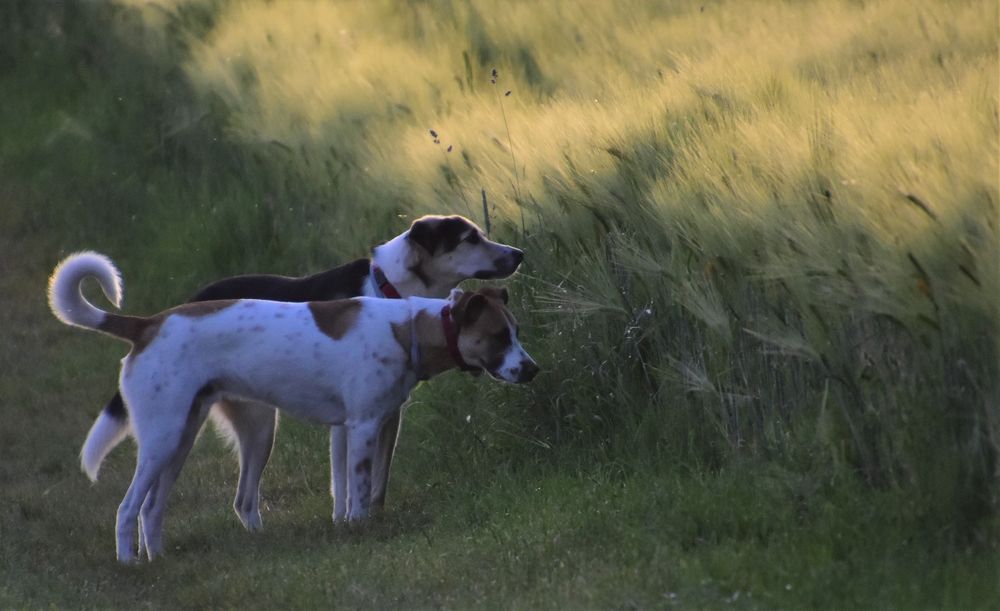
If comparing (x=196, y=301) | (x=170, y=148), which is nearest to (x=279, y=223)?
(x=170, y=148)

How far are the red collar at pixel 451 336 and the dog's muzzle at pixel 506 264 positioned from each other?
0.69 meters

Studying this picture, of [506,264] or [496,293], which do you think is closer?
[496,293]

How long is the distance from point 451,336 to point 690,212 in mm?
1363

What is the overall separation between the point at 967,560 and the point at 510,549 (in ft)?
5.93

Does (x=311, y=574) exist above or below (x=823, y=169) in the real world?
below

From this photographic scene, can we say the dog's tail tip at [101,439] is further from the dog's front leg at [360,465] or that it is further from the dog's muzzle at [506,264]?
the dog's muzzle at [506,264]

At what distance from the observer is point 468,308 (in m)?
7.28

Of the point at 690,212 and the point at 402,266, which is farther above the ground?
the point at 690,212

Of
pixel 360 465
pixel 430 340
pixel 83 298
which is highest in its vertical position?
pixel 83 298

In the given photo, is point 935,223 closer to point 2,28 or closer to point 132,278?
point 132,278

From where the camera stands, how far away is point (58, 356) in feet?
37.7

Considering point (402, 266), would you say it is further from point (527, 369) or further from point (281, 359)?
point (527, 369)

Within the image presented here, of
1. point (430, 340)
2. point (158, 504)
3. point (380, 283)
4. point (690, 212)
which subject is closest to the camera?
Answer: point (690, 212)

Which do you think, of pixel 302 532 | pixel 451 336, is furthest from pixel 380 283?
pixel 302 532
